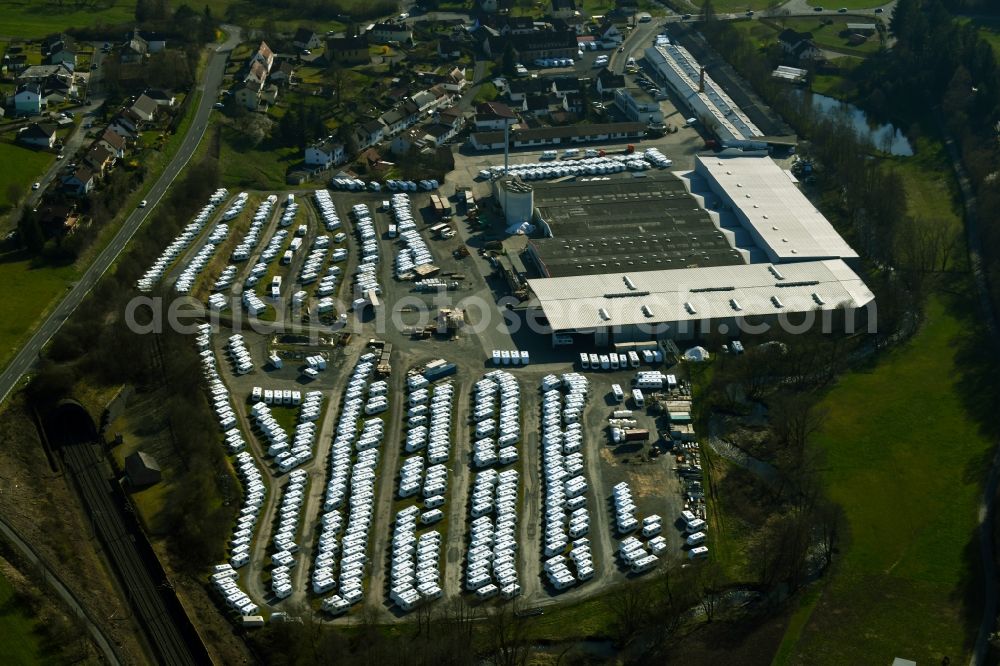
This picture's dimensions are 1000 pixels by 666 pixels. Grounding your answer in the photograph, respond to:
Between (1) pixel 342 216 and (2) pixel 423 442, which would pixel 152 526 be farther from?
(1) pixel 342 216

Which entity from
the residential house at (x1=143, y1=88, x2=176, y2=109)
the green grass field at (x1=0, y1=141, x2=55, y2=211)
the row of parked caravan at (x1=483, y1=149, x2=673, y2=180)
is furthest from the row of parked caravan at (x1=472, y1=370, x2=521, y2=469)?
the residential house at (x1=143, y1=88, x2=176, y2=109)

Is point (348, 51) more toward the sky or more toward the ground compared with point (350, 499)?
more toward the sky

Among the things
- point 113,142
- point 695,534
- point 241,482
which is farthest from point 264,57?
point 695,534

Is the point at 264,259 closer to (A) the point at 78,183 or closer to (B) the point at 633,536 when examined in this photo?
(A) the point at 78,183

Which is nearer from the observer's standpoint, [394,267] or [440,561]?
[440,561]

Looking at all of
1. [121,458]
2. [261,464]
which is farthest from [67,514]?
[261,464]

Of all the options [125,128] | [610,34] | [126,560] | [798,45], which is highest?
[798,45]
